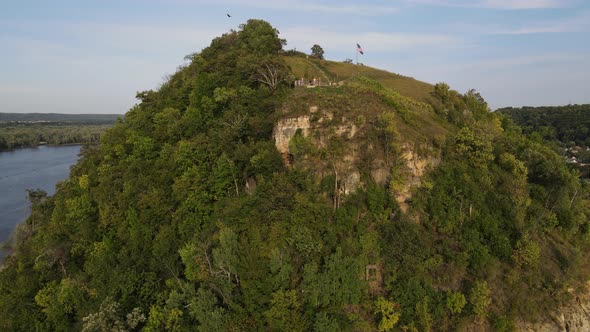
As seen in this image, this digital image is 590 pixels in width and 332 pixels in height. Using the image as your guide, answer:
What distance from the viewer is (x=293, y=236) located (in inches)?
777

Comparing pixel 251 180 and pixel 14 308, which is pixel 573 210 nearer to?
pixel 251 180

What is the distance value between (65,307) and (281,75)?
24.9 meters

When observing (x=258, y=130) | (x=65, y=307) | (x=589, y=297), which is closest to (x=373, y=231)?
(x=258, y=130)

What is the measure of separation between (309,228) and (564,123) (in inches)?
4024

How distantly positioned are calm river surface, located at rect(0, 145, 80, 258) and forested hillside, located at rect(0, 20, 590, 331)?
94.0 ft

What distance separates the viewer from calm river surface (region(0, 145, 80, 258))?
178ft

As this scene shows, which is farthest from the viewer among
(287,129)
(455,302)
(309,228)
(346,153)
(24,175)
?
(24,175)

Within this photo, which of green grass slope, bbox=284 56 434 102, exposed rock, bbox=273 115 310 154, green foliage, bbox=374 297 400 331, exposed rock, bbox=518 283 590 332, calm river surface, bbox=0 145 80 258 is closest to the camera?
green foliage, bbox=374 297 400 331

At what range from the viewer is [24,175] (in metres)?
75.5

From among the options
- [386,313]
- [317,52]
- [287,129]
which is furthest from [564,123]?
[386,313]

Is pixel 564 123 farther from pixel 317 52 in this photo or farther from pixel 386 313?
pixel 386 313

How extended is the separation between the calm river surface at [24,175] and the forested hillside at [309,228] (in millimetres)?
28640

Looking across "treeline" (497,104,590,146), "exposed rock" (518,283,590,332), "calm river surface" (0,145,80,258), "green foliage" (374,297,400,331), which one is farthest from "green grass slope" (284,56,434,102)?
"treeline" (497,104,590,146)

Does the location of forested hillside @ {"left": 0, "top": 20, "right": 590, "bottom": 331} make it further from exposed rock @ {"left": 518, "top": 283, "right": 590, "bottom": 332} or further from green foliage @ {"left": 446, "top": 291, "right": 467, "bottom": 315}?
exposed rock @ {"left": 518, "top": 283, "right": 590, "bottom": 332}
